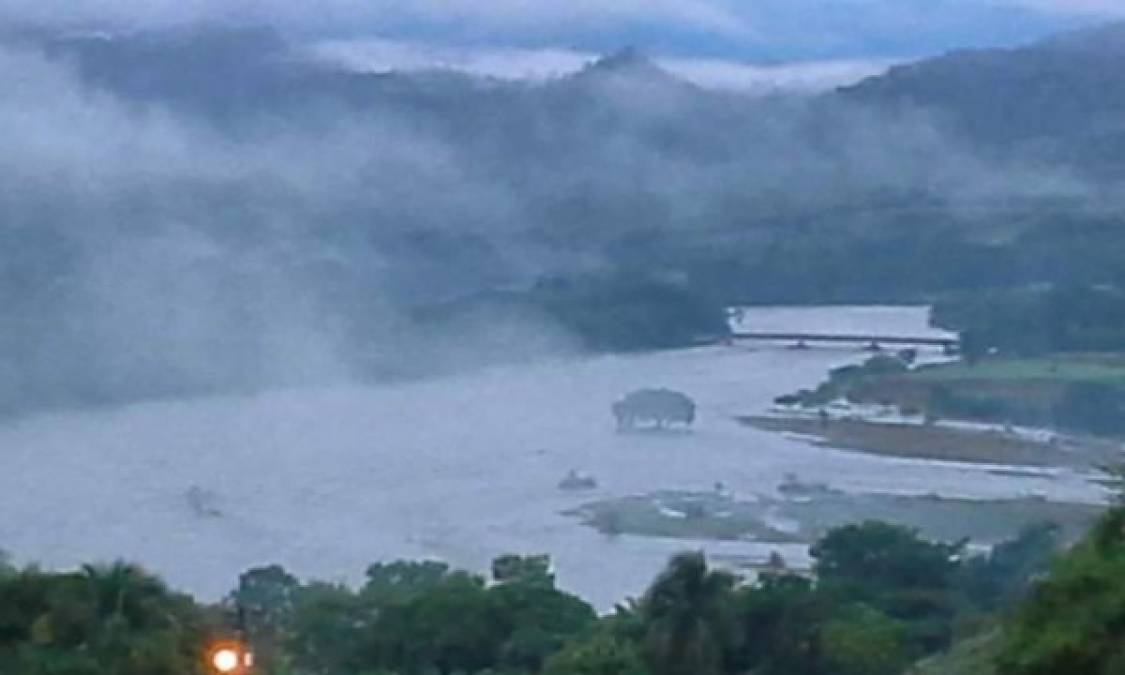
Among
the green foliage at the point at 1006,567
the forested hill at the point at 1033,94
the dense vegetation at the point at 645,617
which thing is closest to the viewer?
the dense vegetation at the point at 645,617

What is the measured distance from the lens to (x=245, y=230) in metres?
34.1

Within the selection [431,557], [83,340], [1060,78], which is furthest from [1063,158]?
[431,557]

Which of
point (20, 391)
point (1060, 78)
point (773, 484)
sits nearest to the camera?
point (773, 484)

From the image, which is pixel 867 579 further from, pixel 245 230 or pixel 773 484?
pixel 245 230

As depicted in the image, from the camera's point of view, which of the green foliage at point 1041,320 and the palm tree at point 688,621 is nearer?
the palm tree at point 688,621

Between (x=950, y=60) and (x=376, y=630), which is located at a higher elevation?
(x=950, y=60)

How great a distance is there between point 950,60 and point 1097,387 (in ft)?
72.1

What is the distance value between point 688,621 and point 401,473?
10.6 meters

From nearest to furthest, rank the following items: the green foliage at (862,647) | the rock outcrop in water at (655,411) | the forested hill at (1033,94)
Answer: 1. the green foliage at (862,647)
2. the rock outcrop in water at (655,411)
3. the forested hill at (1033,94)

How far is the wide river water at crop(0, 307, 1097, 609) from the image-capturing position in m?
18.4

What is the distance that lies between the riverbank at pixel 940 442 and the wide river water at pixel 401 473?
1.13 ft

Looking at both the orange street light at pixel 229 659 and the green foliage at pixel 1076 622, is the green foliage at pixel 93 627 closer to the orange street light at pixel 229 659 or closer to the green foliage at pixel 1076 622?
the orange street light at pixel 229 659

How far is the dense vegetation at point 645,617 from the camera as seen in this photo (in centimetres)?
1134

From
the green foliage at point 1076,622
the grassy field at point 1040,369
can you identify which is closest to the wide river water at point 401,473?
the grassy field at point 1040,369
